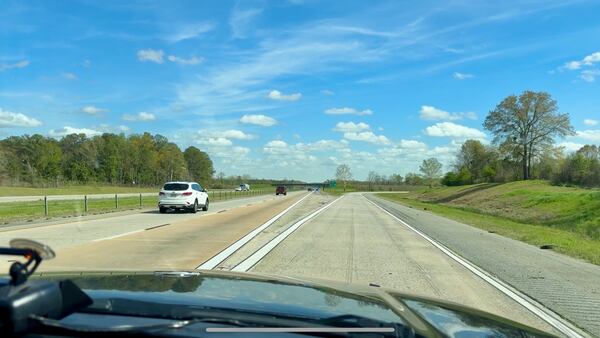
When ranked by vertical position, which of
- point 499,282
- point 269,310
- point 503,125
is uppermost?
point 503,125

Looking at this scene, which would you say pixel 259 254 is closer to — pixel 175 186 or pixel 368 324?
pixel 368 324

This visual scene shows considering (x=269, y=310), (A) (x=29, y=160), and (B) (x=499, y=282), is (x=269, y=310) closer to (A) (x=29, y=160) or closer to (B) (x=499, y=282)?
(B) (x=499, y=282)

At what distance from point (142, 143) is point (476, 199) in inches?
3618

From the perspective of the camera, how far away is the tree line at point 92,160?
354ft

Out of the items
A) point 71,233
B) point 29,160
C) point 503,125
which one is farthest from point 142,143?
point 71,233

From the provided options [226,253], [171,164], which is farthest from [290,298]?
[171,164]

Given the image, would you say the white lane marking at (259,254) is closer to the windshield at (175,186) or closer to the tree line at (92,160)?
the windshield at (175,186)

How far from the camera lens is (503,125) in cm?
8919

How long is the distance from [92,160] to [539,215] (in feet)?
327

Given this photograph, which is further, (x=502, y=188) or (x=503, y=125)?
(x=503, y=125)

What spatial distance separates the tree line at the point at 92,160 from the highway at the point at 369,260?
271ft

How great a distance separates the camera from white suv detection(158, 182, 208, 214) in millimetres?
33850

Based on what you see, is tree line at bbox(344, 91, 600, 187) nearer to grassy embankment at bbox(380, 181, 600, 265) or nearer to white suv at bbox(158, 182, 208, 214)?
grassy embankment at bbox(380, 181, 600, 265)

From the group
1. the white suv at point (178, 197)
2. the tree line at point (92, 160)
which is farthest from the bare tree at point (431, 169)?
the white suv at point (178, 197)
